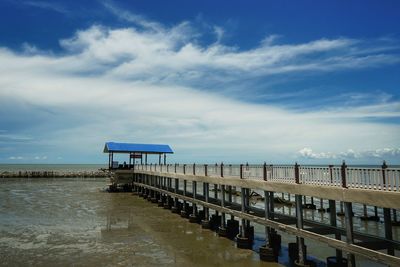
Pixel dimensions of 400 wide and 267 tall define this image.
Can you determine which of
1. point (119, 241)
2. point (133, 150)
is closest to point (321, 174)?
point (119, 241)

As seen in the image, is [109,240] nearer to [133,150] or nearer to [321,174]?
[321,174]

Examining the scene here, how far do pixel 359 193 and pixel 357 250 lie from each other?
177 cm

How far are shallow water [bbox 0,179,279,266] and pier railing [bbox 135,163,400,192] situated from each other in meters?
3.74

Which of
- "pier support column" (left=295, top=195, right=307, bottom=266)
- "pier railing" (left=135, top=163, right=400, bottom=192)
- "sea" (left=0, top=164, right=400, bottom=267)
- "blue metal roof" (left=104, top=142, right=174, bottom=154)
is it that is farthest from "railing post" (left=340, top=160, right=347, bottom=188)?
"blue metal roof" (left=104, top=142, right=174, bottom=154)

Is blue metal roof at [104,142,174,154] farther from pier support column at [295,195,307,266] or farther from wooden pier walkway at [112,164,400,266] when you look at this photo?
pier support column at [295,195,307,266]

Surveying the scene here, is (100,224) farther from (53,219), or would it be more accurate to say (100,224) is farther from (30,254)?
(30,254)

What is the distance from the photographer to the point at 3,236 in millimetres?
21875

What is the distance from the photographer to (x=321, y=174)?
44.5 feet

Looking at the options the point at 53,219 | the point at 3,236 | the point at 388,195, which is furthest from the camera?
the point at 53,219

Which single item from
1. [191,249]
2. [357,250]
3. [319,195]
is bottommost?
[191,249]

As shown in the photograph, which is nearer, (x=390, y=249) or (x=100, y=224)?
(x=390, y=249)

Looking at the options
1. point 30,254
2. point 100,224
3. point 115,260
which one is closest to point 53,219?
point 100,224

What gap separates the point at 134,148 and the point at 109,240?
Result: 1297 inches

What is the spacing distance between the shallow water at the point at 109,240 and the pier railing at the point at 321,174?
3.74 m
